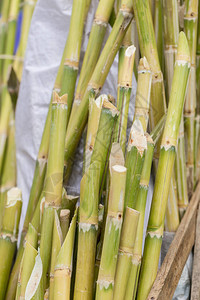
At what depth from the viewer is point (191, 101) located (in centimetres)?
75

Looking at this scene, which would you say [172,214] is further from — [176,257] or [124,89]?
[124,89]

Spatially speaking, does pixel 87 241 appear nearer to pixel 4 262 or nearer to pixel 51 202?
pixel 51 202

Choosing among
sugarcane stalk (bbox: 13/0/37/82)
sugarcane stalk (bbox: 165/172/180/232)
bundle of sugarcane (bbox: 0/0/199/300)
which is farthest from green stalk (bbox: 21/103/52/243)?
sugarcane stalk (bbox: 13/0/37/82)

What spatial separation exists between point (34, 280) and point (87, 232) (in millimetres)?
93

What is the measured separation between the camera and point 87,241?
Answer: 0.52 m

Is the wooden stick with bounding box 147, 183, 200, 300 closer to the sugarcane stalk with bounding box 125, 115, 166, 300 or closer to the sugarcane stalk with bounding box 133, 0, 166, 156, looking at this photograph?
the sugarcane stalk with bounding box 125, 115, 166, 300

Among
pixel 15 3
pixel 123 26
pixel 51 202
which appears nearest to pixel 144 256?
pixel 51 202

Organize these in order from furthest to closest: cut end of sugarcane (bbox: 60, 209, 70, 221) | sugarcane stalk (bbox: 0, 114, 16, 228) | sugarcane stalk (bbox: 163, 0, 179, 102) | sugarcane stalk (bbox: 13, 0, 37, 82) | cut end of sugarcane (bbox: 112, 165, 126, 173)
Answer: sugarcane stalk (bbox: 13, 0, 37, 82) → sugarcane stalk (bbox: 0, 114, 16, 228) → sugarcane stalk (bbox: 163, 0, 179, 102) → cut end of sugarcane (bbox: 60, 209, 70, 221) → cut end of sugarcane (bbox: 112, 165, 126, 173)

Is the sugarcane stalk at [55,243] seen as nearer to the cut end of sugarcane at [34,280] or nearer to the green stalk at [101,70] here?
the cut end of sugarcane at [34,280]

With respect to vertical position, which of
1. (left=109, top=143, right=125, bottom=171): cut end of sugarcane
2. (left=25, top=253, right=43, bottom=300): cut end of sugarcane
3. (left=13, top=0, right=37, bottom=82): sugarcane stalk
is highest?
(left=13, top=0, right=37, bottom=82): sugarcane stalk

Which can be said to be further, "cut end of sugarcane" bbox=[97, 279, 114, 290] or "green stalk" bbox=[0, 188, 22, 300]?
"green stalk" bbox=[0, 188, 22, 300]

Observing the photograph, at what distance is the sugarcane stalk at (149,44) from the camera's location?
0.63m

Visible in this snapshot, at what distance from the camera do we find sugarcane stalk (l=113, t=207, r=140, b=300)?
0.50 meters

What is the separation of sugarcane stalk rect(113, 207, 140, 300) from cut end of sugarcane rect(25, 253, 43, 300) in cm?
11
